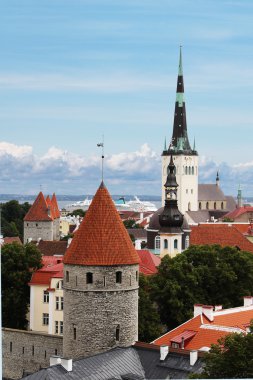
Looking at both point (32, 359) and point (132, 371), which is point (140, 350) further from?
point (32, 359)

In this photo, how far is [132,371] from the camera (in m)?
31.9

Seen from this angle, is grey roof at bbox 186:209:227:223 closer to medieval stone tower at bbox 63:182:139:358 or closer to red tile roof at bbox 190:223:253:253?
red tile roof at bbox 190:223:253:253

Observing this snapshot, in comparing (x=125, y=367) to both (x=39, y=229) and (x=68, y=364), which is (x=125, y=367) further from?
(x=39, y=229)

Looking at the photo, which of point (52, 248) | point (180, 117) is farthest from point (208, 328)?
point (180, 117)

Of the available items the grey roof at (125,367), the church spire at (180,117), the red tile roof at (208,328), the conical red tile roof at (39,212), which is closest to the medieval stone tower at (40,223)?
the conical red tile roof at (39,212)

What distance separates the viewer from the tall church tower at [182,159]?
428ft

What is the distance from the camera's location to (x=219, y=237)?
78250 mm

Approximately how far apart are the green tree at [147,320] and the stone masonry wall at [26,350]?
4152 millimetres

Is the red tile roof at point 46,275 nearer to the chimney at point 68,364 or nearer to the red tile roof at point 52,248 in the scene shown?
the chimney at point 68,364

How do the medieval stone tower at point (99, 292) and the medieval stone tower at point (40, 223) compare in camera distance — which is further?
the medieval stone tower at point (40, 223)

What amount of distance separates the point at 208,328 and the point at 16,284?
672 inches

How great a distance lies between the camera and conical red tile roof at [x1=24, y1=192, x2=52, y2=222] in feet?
303

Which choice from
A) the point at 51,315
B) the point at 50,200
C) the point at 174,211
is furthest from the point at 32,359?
the point at 50,200

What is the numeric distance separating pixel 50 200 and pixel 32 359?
186 feet
